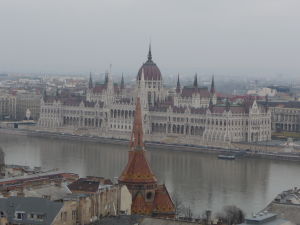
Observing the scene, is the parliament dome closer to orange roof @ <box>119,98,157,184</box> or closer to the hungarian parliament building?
the hungarian parliament building

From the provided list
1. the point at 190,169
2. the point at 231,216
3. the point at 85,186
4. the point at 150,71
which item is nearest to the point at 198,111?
the point at 150,71

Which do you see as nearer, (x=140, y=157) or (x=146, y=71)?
(x=140, y=157)

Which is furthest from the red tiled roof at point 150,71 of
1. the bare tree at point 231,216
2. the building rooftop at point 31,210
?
the building rooftop at point 31,210

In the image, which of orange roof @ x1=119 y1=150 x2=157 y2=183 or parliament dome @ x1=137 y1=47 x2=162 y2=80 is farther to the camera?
parliament dome @ x1=137 y1=47 x2=162 y2=80

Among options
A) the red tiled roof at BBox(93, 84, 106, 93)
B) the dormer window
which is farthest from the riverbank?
the dormer window

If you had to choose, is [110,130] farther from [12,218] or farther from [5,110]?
[12,218]

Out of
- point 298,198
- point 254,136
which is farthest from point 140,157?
point 254,136
